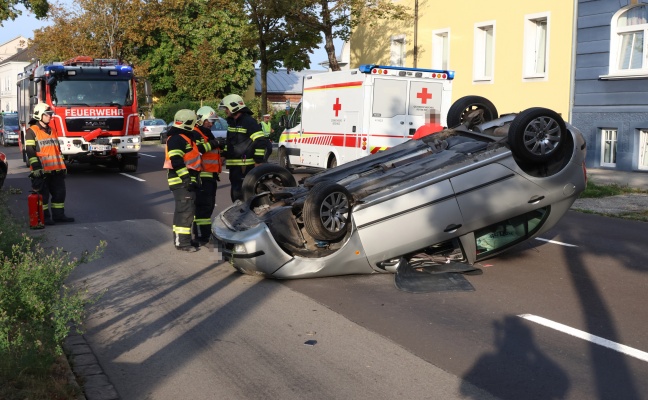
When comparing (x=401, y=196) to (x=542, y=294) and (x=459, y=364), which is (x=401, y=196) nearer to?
(x=542, y=294)

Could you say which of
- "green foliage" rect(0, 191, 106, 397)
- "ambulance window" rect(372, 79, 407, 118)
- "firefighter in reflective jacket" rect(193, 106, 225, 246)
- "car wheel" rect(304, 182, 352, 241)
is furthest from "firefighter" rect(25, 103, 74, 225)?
"green foliage" rect(0, 191, 106, 397)

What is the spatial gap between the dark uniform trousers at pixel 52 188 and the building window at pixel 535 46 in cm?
1470

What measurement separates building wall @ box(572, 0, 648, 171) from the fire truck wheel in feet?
39.4

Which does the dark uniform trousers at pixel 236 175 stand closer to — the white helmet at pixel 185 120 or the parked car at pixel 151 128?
the white helmet at pixel 185 120

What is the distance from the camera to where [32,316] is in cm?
523

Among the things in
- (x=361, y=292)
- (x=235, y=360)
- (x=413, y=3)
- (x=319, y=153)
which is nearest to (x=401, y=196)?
(x=361, y=292)

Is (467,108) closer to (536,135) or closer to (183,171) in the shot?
(536,135)

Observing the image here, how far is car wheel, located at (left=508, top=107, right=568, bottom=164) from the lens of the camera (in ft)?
27.0

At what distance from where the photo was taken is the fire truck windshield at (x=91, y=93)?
2045 cm

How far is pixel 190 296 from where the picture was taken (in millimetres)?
7781

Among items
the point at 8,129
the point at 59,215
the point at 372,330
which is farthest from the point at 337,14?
the point at 8,129

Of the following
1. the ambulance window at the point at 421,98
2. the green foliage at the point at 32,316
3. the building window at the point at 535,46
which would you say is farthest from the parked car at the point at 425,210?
the building window at the point at 535,46

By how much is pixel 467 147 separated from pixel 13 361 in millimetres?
5548

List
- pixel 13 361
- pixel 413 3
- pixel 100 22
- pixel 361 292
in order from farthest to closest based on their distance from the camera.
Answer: pixel 100 22 < pixel 413 3 < pixel 361 292 < pixel 13 361
